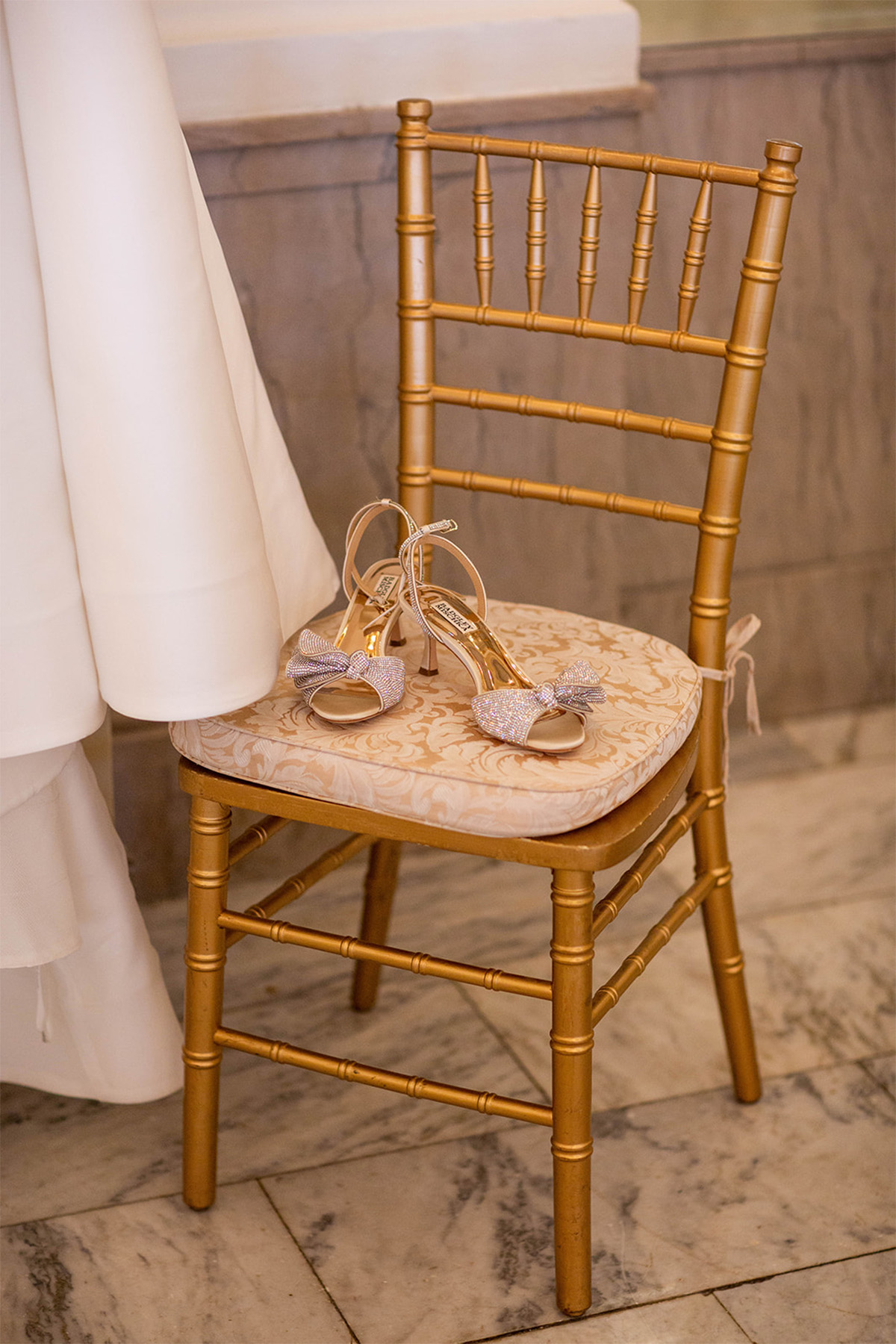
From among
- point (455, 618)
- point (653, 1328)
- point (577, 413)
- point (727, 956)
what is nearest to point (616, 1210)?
point (653, 1328)

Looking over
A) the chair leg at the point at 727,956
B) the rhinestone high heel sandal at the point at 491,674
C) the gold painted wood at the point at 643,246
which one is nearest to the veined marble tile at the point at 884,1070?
the chair leg at the point at 727,956

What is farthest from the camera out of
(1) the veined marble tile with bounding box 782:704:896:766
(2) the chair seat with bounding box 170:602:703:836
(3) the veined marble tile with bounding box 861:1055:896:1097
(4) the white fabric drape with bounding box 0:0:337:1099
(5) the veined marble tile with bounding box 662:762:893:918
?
(1) the veined marble tile with bounding box 782:704:896:766

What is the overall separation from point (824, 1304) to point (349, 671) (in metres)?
0.67

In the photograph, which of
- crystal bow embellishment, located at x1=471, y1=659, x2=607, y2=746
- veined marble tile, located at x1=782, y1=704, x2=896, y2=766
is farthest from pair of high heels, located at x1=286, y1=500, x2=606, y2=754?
veined marble tile, located at x1=782, y1=704, x2=896, y2=766

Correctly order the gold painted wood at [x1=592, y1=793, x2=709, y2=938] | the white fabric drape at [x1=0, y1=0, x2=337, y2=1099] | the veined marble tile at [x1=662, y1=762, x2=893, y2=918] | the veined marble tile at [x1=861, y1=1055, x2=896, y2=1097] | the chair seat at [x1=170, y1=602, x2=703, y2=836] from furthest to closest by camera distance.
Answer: the veined marble tile at [x1=662, y1=762, x2=893, y2=918], the veined marble tile at [x1=861, y1=1055, x2=896, y2=1097], the gold painted wood at [x1=592, y1=793, x2=709, y2=938], the chair seat at [x1=170, y1=602, x2=703, y2=836], the white fabric drape at [x1=0, y1=0, x2=337, y2=1099]

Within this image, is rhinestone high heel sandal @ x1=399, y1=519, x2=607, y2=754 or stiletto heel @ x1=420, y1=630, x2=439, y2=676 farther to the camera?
stiletto heel @ x1=420, y1=630, x2=439, y2=676

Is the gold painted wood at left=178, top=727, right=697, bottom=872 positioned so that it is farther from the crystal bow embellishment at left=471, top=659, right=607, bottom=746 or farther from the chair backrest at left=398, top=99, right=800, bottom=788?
the chair backrest at left=398, top=99, right=800, bottom=788

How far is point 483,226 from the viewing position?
1241 mm

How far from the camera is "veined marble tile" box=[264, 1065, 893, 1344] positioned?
3.73 ft

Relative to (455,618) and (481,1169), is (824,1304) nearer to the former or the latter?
(481,1169)

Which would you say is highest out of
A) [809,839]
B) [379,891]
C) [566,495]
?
[566,495]

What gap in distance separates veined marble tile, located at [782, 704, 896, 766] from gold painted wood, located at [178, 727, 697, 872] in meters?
1.01

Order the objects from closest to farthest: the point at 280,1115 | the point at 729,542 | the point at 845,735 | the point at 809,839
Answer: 1. the point at 729,542
2. the point at 280,1115
3. the point at 809,839
4. the point at 845,735

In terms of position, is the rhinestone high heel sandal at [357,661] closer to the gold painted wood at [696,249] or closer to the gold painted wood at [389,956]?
the gold painted wood at [389,956]
